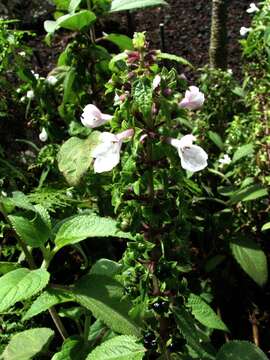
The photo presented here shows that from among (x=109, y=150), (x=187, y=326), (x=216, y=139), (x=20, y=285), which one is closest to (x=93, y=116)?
(x=109, y=150)

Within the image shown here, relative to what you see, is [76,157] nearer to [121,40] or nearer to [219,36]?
[121,40]

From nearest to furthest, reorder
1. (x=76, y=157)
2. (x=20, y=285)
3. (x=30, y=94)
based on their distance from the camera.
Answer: (x=20, y=285) → (x=76, y=157) → (x=30, y=94)

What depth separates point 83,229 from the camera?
1.88 m

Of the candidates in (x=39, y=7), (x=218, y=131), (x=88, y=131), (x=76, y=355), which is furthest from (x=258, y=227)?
(x=39, y=7)

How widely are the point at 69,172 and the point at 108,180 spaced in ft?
0.69

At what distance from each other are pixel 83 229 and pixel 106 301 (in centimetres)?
25

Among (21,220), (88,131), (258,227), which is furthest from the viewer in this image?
(258,227)

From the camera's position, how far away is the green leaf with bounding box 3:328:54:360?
2.02 metres

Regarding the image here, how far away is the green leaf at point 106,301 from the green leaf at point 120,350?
3 cm

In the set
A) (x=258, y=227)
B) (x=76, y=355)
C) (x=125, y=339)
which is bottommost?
(x=258, y=227)

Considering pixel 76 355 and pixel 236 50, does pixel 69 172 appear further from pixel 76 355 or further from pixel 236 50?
pixel 236 50

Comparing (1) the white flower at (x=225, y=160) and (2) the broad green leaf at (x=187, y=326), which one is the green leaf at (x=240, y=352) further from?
(1) the white flower at (x=225, y=160)

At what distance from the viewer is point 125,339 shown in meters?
1.76

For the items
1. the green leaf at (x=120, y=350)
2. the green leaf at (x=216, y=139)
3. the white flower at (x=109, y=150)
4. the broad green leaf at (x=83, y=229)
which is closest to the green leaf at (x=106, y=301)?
the green leaf at (x=120, y=350)
